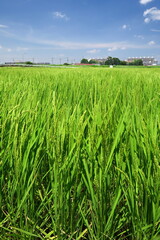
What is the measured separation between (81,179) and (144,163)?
0.19m

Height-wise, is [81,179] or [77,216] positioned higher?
[81,179]

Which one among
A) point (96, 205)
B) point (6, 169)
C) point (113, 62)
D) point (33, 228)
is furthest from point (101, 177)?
point (113, 62)

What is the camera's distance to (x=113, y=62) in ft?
209

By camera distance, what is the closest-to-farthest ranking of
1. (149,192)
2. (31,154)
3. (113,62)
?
(149,192)
(31,154)
(113,62)

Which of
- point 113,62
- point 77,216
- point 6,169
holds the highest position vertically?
point 113,62

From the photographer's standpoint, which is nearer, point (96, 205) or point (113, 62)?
point (96, 205)

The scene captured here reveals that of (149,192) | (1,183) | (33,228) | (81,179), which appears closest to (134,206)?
(149,192)

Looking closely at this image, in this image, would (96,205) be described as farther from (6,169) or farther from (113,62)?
(113,62)

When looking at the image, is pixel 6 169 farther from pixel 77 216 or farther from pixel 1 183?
pixel 77 216

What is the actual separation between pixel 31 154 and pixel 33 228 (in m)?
0.20

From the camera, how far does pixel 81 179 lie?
574mm

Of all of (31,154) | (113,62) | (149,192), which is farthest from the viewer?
(113,62)

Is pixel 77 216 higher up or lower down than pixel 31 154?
lower down

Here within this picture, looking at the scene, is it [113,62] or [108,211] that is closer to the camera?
[108,211]
